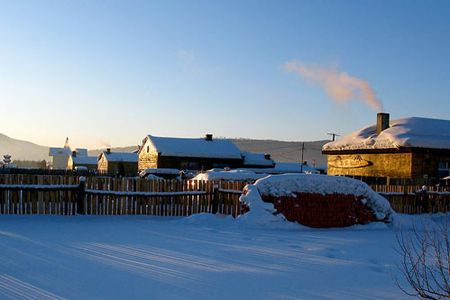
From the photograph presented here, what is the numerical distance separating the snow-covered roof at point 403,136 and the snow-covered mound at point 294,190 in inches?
483

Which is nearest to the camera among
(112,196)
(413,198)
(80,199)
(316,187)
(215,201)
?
(316,187)

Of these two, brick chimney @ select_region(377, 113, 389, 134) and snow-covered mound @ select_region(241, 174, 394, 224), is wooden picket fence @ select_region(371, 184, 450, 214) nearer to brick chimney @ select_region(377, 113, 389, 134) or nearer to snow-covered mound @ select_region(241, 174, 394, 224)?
snow-covered mound @ select_region(241, 174, 394, 224)

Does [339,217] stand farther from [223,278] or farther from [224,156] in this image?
[224,156]

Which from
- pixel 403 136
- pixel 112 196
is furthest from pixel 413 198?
pixel 112 196

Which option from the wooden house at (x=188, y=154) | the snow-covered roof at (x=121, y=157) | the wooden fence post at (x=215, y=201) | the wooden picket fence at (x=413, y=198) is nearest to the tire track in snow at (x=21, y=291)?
the wooden fence post at (x=215, y=201)

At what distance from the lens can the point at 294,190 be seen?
43.3 ft

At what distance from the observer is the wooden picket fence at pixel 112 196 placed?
13398 mm

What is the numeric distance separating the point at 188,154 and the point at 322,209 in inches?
1357

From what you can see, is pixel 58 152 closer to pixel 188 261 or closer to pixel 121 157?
pixel 121 157

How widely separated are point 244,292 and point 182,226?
6523 mm

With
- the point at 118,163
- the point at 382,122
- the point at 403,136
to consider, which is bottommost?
the point at 118,163

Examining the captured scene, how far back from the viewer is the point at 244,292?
5957 mm

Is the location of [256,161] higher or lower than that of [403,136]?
lower

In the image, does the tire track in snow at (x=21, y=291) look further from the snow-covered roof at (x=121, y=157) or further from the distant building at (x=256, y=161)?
the snow-covered roof at (x=121, y=157)
